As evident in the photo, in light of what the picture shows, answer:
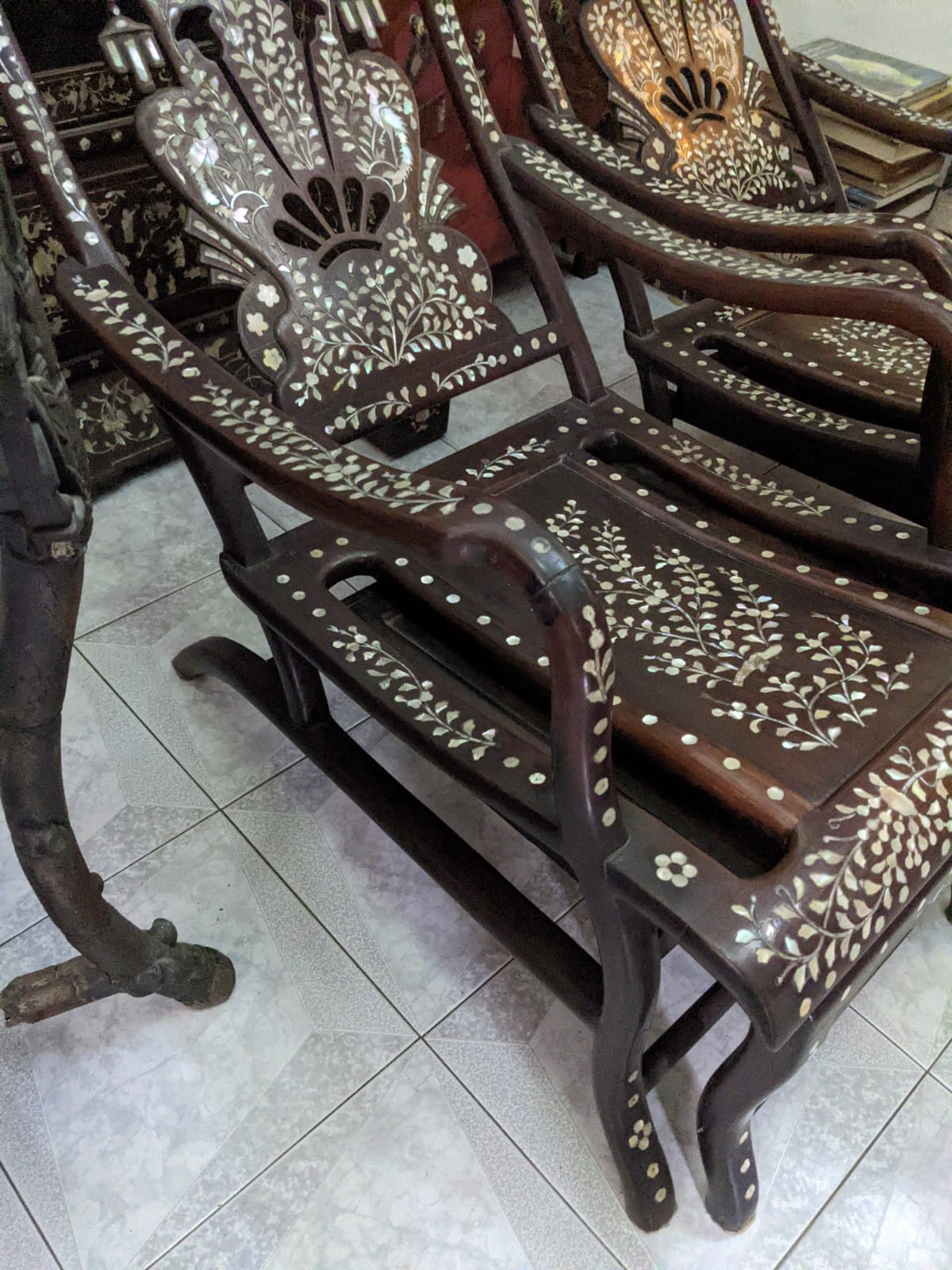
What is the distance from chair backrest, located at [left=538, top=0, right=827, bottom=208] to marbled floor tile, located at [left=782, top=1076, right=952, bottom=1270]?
51.4 inches

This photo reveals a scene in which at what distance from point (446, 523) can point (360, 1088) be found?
0.76 m

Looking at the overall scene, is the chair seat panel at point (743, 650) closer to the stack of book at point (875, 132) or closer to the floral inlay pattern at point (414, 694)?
the floral inlay pattern at point (414, 694)

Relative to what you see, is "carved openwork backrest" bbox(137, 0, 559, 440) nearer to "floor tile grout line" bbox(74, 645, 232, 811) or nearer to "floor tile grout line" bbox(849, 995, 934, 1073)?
"floor tile grout line" bbox(74, 645, 232, 811)

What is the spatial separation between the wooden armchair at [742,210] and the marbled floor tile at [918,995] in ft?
1.80

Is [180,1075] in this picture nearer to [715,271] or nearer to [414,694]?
[414,694]

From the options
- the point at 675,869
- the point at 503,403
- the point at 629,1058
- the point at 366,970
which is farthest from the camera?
the point at 503,403

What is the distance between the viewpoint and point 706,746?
2.75 feet

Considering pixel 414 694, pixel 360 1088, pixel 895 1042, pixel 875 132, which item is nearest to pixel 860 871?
pixel 414 694

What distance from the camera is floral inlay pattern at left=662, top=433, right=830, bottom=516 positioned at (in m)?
1.12

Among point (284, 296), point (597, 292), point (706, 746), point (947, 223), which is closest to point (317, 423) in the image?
point (284, 296)

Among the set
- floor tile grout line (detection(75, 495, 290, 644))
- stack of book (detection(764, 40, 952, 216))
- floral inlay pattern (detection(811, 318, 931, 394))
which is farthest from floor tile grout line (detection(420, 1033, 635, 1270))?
stack of book (detection(764, 40, 952, 216))

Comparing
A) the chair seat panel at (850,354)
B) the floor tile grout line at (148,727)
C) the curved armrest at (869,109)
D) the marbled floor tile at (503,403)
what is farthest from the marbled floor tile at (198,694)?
the curved armrest at (869,109)

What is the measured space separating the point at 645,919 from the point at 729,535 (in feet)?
1.63

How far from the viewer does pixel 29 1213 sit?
1001 mm
